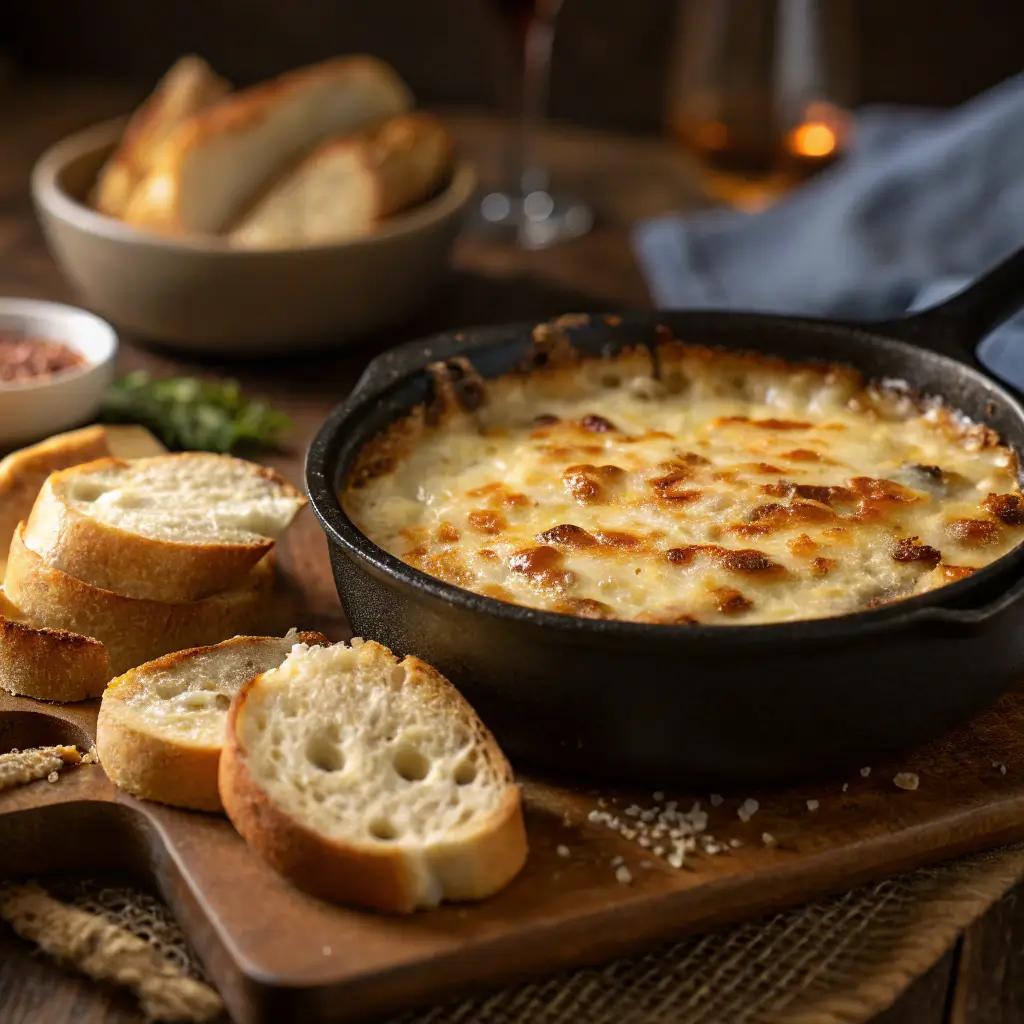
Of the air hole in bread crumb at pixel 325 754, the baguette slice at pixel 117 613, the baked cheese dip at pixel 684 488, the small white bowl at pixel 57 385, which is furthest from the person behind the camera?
the small white bowl at pixel 57 385

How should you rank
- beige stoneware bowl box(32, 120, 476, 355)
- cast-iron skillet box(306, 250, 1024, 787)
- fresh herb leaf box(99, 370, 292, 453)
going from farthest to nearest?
1. beige stoneware bowl box(32, 120, 476, 355)
2. fresh herb leaf box(99, 370, 292, 453)
3. cast-iron skillet box(306, 250, 1024, 787)

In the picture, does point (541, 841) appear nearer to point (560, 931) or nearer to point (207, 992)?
point (560, 931)

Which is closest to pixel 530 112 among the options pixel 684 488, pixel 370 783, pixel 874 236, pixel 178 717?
pixel 874 236

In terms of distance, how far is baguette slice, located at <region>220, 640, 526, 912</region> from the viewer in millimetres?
1721

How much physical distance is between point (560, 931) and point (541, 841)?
0.53ft

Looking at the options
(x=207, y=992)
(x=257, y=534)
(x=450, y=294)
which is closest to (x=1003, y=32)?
(x=450, y=294)

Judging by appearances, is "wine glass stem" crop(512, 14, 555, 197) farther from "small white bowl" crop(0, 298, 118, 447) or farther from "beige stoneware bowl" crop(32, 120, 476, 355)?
"small white bowl" crop(0, 298, 118, 447)

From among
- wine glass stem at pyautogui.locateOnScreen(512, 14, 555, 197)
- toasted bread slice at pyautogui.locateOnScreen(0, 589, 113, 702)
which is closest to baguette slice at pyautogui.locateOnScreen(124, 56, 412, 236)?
wine glass stem at pyautogui.locateOnScreen(512, 14, 555, 197)

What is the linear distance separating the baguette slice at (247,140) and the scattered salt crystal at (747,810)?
7.06 feet

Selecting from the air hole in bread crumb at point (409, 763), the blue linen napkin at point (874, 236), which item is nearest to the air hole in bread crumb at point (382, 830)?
the air hole in bread crumb at point (409, 763)

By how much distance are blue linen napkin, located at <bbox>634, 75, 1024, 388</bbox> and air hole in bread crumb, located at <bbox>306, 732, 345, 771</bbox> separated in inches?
84.3

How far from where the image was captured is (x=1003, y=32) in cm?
501

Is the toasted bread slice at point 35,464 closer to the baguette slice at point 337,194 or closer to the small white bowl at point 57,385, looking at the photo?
the small white bowl at point 57,385

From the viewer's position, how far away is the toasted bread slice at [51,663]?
212cm
